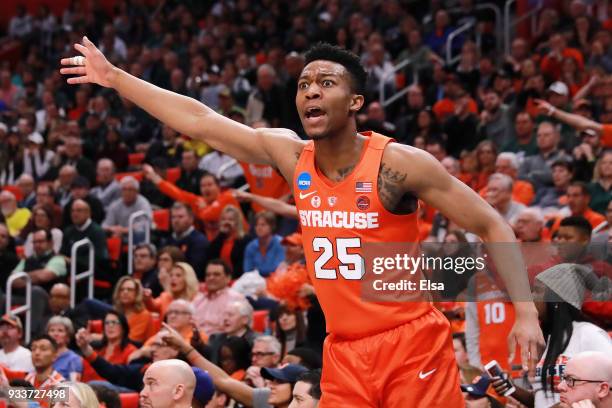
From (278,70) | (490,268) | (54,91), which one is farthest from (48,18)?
(490,268)

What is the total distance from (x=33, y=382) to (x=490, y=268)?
10.8 ft

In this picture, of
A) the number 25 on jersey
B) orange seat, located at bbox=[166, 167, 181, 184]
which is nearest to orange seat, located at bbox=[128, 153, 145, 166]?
orange seat, located at bbox=[166, 167, 181, 184]

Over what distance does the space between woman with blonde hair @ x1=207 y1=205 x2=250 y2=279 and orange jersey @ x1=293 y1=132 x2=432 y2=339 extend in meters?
6.88

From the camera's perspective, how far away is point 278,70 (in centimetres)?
1599

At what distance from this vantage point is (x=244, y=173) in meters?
13.3

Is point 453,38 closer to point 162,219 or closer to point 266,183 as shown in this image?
point 266,183

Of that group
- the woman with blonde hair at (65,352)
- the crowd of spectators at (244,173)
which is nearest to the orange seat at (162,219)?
the crowd of spectators at (244,173)

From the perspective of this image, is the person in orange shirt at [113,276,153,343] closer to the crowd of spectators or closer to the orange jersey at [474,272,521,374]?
the crowd of spectators

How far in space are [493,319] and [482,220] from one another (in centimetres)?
337

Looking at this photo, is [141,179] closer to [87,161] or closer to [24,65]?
[87,161]

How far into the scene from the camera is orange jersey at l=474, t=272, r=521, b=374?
7.58 m

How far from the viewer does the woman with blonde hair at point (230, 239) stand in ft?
37.6

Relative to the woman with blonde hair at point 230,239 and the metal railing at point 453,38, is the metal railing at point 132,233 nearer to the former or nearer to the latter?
the woman with blonde hair at point 230,239

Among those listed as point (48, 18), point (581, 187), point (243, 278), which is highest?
point (48, 18)
